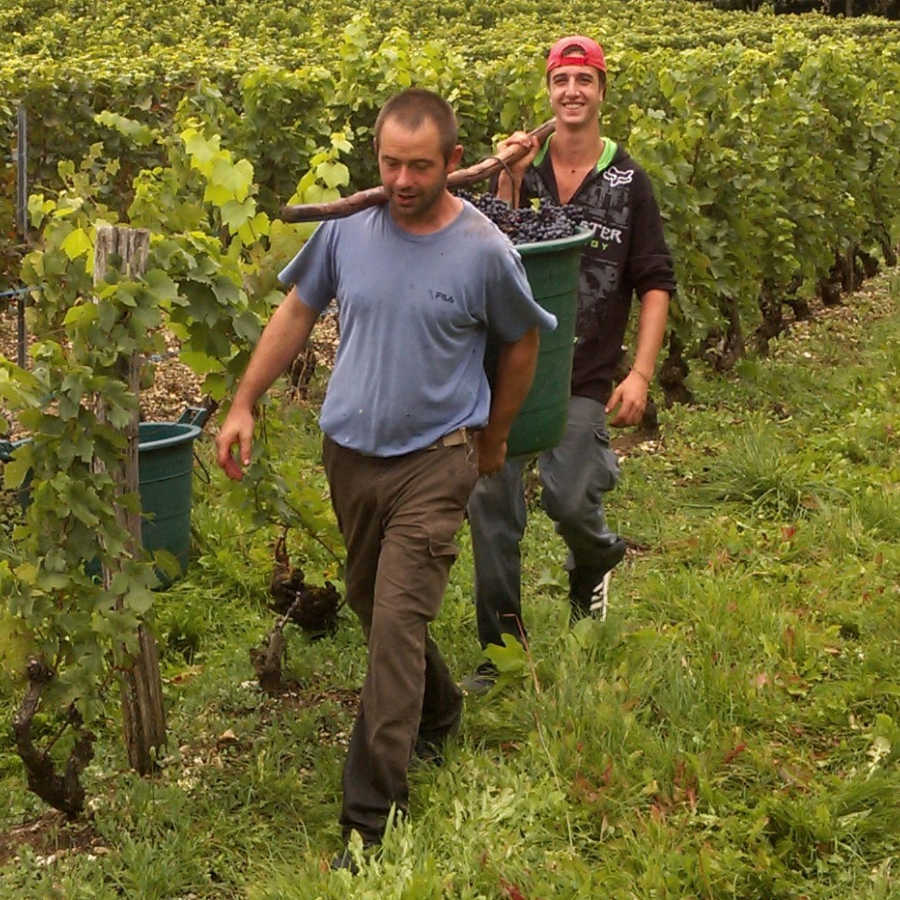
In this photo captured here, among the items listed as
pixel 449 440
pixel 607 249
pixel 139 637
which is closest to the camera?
pixel 449 440

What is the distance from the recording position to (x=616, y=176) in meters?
4.66

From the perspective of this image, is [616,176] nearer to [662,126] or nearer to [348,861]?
[348,861]

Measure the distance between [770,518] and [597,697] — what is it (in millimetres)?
2441

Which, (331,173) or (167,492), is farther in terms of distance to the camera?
(167,492)

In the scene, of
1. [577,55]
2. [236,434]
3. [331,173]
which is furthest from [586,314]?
[236,434]

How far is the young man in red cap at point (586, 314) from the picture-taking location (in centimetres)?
461

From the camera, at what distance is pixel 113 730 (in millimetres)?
4660

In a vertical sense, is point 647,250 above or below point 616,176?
below

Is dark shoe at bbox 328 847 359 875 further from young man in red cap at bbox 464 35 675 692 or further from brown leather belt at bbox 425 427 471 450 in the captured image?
young man in red cap at bbox 464 35 675 692

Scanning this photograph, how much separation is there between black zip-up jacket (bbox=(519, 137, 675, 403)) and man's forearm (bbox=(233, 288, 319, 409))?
3.41 feet

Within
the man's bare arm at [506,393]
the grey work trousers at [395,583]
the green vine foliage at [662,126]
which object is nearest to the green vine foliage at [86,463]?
the grey work trousers at [395,583]

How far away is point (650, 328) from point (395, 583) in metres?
1.35

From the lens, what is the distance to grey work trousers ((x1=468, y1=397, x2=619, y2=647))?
4617mm

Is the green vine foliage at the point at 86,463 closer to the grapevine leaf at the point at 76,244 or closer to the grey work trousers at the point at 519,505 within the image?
the grapevine leaf at the point at 76,244
